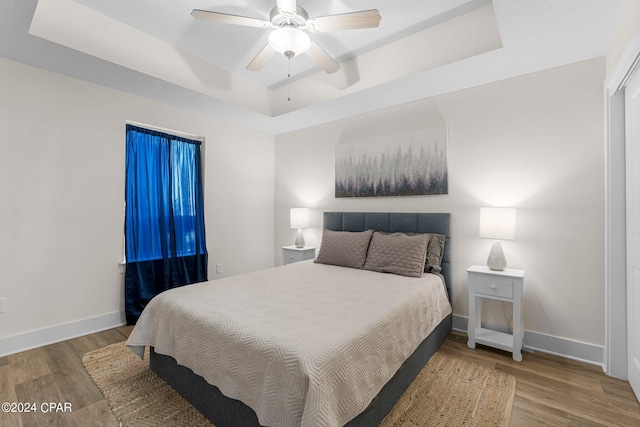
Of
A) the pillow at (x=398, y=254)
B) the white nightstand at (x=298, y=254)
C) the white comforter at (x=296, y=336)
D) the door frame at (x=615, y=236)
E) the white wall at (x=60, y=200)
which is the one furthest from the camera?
the white nightstand at (x=298, y=254)

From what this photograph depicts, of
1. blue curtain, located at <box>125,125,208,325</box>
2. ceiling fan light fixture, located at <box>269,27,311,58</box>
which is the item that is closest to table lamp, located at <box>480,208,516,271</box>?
ceiling fan light fixture, located at <box>269,27,311,58</box>

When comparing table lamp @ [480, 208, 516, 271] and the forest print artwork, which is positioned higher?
the forest print artwork

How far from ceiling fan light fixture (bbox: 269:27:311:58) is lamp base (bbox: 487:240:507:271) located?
7.37ft

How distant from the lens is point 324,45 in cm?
272

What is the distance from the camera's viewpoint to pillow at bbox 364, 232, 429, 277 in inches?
103

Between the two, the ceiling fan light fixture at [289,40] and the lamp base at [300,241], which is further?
the lamp base at [300,241]

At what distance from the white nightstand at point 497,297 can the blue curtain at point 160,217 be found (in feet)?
9.89

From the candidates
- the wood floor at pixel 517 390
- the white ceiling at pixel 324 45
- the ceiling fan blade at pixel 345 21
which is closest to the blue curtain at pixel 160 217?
the white ceiling at pixel 324 45

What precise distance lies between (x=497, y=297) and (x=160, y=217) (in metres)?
3.46

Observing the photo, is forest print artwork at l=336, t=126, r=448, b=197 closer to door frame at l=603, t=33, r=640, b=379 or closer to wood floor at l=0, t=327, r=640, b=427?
door frame at l=603, t=33, r=640, b=379

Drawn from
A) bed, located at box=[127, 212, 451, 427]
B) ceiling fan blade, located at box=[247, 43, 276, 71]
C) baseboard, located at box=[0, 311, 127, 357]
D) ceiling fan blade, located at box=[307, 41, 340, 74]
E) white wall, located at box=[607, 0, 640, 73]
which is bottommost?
baseboard, located at box=[0, 311, 127, 357]

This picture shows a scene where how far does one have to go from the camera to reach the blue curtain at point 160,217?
306cm

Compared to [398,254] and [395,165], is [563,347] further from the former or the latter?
[395,165]

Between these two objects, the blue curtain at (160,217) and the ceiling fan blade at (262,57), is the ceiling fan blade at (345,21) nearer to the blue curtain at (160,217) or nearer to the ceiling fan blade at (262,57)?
the ceiling fan blade at (262,57)
